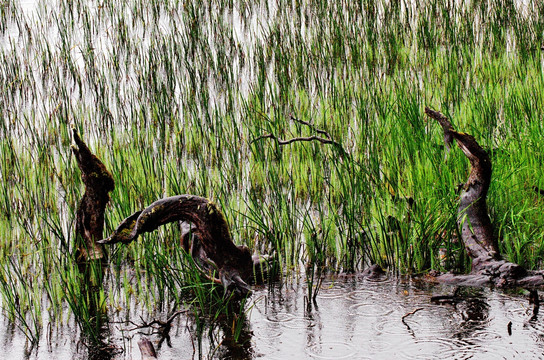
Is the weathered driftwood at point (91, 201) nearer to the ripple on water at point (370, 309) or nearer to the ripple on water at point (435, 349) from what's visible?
the ripple on water at point (370, 309)

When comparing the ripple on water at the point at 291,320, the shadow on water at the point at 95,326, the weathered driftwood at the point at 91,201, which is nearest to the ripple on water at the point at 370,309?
the ripple on water at the point at 291,320

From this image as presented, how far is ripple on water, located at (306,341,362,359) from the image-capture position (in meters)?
2.12

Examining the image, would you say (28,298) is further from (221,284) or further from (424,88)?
(424,88)

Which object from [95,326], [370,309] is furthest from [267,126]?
[95,326]

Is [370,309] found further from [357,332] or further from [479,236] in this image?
[479,236]

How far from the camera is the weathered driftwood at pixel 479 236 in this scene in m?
2.57

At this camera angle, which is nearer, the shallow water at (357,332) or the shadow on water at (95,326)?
the shallow water at (357,332)

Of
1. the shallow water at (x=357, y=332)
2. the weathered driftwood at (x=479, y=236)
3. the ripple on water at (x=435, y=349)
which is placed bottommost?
the ripple on water at (x=435, y=349)

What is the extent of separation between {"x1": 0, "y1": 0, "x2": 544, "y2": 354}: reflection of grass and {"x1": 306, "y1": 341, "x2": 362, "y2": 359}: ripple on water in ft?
1.19

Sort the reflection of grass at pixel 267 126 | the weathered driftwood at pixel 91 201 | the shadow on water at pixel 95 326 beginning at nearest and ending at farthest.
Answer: the shadow on water at pixel 95 326
the weathered driftwood at pixel 91 201
the reflection of grass at pixel 267 126

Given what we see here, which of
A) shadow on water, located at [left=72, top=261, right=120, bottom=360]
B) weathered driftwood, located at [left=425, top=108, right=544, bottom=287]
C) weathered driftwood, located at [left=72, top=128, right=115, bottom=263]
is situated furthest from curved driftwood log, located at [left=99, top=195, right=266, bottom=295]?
weathered driftwood, located at [left=425, top=108, right=544, bottom=287]

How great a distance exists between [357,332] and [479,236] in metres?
0.81

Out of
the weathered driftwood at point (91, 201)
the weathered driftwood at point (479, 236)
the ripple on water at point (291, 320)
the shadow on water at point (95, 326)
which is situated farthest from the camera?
the weathered driftwood at point (91, 201)

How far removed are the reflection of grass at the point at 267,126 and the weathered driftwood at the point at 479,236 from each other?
12 cm
